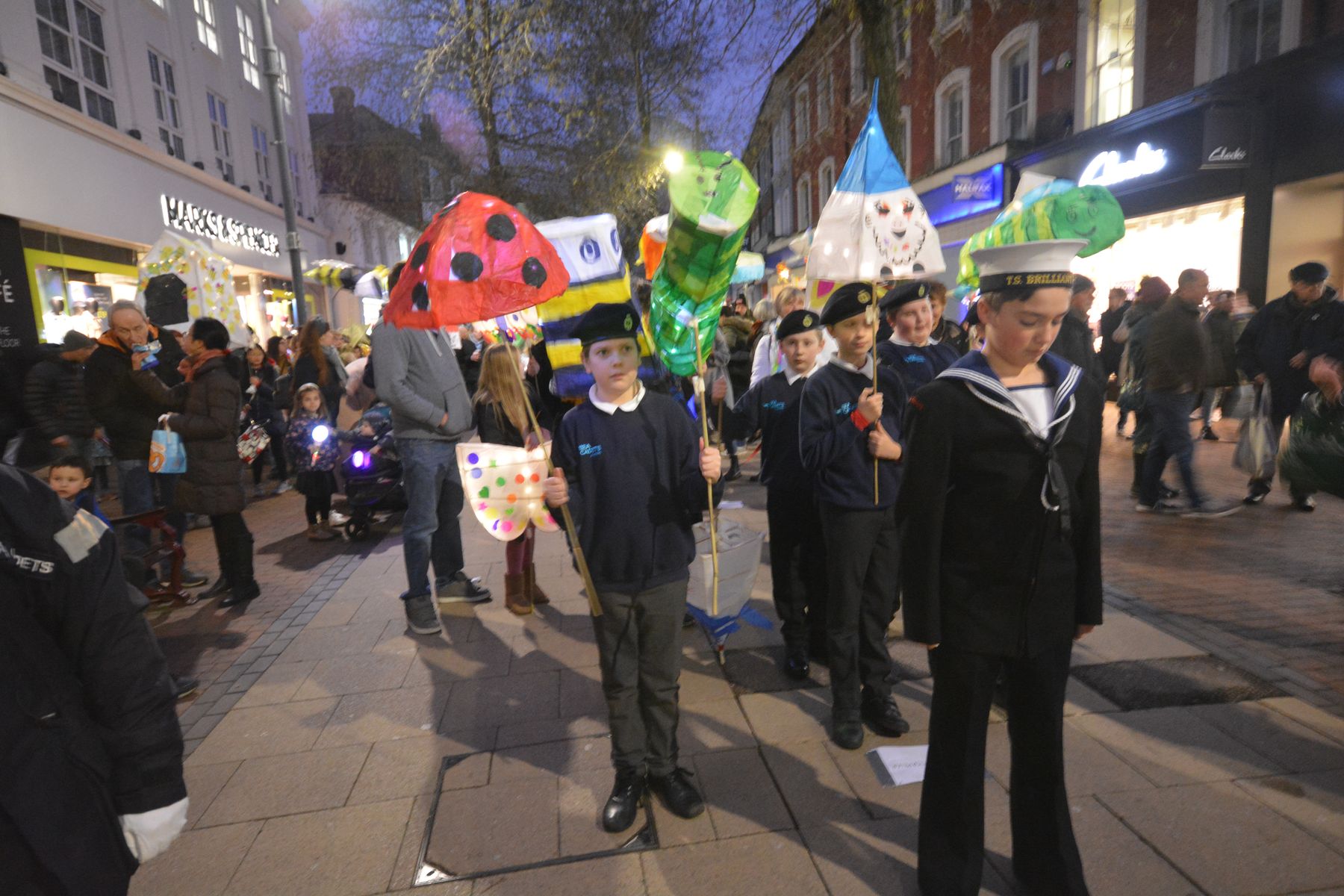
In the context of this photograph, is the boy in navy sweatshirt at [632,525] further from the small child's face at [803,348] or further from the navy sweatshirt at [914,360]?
the navy sweatshirt at [914,360]

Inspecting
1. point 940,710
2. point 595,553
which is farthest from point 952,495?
point 595,553

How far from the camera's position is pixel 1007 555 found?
2.21 meters

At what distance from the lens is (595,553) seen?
9.22 feet

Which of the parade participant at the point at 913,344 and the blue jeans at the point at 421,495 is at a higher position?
the parade participant at the point at 913,344

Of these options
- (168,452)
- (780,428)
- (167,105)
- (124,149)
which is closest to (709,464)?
(780,428)

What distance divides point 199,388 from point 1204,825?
5.78 metres

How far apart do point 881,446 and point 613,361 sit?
1.25 meters

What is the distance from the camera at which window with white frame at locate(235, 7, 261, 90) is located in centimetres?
2133

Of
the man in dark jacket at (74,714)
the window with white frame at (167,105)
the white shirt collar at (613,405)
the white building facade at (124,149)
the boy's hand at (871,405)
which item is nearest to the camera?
the man in dark jacket at (74,714)

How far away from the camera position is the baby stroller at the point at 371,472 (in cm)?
696

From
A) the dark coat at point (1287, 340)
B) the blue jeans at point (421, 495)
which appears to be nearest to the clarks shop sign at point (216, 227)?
the blue jeans at point (421, 495)

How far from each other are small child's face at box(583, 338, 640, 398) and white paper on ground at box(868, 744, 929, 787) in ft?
6.07

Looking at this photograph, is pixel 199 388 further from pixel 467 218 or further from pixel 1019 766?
pixel 1019 766

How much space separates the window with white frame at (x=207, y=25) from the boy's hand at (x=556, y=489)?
2122cm
